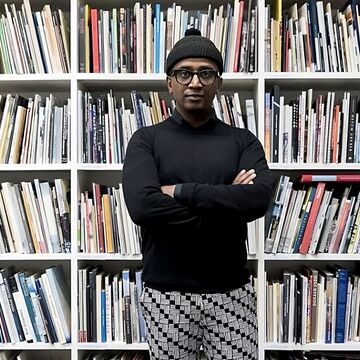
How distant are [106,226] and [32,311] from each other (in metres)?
0.46

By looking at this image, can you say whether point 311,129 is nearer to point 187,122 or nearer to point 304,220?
point 304,220

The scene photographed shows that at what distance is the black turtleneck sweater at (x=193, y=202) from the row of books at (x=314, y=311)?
0.42 metres

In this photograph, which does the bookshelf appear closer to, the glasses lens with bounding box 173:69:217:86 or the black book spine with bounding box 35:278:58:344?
the black book spine with bounding box 35:278:58:344

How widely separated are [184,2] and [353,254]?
1.27m

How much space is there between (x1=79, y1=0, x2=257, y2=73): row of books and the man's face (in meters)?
0.39

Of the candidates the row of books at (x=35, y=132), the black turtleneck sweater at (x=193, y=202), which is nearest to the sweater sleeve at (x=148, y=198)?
the black turtleneck sweater at (x=193, y=202)

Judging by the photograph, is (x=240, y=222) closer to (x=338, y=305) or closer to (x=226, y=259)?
(x=226, y=259)

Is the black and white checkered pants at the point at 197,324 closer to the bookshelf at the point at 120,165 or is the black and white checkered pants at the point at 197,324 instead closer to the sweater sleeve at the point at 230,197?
the sweater sleeve at the point at 230,197

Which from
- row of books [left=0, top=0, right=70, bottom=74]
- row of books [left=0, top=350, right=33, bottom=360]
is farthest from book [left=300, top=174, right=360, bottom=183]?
row of books [left=0, top=350, right=33, bottom=360]

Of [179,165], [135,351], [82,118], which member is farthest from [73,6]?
[135,351]

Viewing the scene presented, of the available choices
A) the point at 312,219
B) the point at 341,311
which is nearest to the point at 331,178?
the point at 312,219

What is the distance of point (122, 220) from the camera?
170cm

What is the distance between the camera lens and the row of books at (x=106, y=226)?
169 centimetres

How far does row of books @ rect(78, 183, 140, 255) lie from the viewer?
5.54ft
